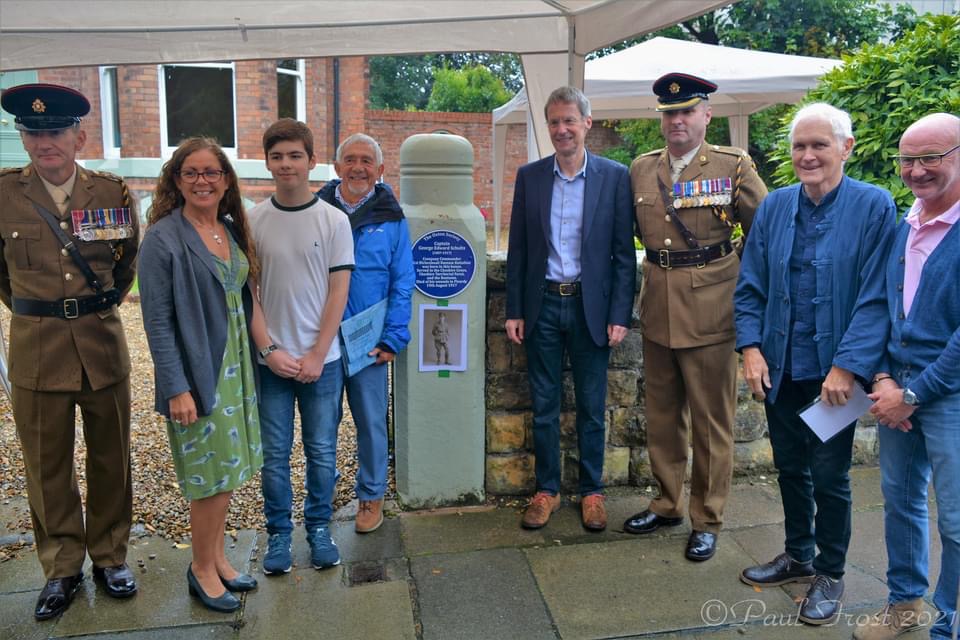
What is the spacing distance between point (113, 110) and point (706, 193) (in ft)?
41.4

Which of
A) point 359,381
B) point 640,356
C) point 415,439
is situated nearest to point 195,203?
point 359,381

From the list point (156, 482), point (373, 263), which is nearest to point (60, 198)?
point (373, 263)

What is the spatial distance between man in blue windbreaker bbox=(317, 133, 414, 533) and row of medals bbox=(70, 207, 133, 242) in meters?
0.88

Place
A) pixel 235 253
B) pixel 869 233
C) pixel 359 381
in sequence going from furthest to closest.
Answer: pixel 359 381, pixel 235 253, pixel 869 233

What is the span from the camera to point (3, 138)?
12.2m

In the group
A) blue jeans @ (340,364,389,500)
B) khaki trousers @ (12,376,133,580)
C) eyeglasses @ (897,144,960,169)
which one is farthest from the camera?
blue jeans @ (340,364,389,500)

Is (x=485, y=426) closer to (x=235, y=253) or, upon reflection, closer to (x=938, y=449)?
(x=235, y=253)

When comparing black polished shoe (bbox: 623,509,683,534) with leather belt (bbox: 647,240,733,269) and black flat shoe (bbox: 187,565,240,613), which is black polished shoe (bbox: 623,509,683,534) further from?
black flat shoe (bbox: 187,565,240,613)

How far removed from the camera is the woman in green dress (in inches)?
110

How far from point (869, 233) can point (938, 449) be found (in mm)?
822

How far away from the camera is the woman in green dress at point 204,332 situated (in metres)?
2.80

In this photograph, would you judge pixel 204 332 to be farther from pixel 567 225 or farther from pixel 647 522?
pixel 647 522

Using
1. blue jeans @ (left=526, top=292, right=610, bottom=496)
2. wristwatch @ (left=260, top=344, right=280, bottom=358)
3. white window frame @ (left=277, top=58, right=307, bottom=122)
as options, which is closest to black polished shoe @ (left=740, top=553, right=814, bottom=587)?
blue jeans @ (left=526, top=292, right=610, bottom=496)

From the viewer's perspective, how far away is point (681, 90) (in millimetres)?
3408
